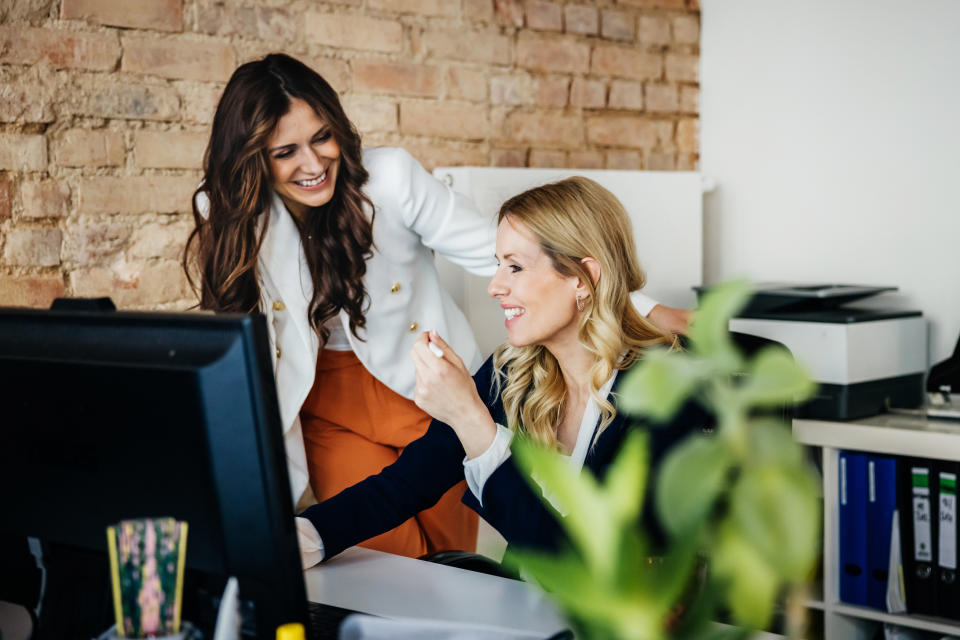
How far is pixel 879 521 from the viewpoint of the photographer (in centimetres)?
233

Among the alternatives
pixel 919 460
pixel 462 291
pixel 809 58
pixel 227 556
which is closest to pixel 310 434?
pixel 462 291

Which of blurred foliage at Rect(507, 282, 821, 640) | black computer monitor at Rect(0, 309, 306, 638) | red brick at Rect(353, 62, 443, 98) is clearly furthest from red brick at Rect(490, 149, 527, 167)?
blurred foliage at Rect(507, 282, 821, 640)

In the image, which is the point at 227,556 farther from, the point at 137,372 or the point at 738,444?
the point at 738,444

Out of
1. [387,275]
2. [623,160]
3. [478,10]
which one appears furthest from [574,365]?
[623,160]

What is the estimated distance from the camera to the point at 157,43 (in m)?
2.03

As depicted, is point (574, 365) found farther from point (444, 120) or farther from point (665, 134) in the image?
point (665, 134)

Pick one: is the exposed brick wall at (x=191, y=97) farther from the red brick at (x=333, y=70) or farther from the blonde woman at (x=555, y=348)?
the blonde woman at (x=555, y=348)

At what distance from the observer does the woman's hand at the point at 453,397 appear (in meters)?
1.38

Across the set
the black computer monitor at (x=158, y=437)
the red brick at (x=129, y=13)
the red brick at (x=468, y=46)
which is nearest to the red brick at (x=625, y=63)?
the red brick at (x=468, y=46)

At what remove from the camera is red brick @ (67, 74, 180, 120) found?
6.35 feet

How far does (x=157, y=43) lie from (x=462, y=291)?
2.94 ft

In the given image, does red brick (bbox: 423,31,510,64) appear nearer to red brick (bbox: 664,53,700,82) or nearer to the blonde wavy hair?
red brick (bbox: 664,53,700,82)

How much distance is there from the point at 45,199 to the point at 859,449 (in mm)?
1911

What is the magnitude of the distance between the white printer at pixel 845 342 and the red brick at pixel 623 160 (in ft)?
1.96
